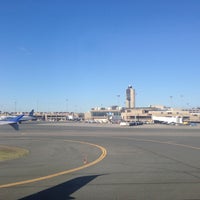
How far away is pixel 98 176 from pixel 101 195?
179 inches

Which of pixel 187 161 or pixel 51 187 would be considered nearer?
pixel 51 187

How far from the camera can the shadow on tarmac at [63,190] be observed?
12.9 m

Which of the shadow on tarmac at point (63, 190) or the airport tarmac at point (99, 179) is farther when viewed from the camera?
the airport tarmac at point (99, 179)

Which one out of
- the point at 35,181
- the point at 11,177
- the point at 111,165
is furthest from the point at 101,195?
the point at 111,165

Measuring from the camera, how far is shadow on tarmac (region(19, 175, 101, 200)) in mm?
12945

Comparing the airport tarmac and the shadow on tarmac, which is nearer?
the shadow on tarmac

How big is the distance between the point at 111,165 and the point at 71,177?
5.25 metres

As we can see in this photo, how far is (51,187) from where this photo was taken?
1491 cm

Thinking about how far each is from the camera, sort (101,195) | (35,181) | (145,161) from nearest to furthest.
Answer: (101,195) < (35,181) < (145,161)

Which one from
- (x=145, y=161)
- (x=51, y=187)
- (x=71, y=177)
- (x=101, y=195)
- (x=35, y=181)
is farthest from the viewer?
(x=145, y=161)

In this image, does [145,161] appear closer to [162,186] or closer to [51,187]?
[162,186]

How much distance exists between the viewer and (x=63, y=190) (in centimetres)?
1431

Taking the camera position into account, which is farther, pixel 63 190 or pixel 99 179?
pixel 99 179

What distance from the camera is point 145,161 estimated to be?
24.5m
